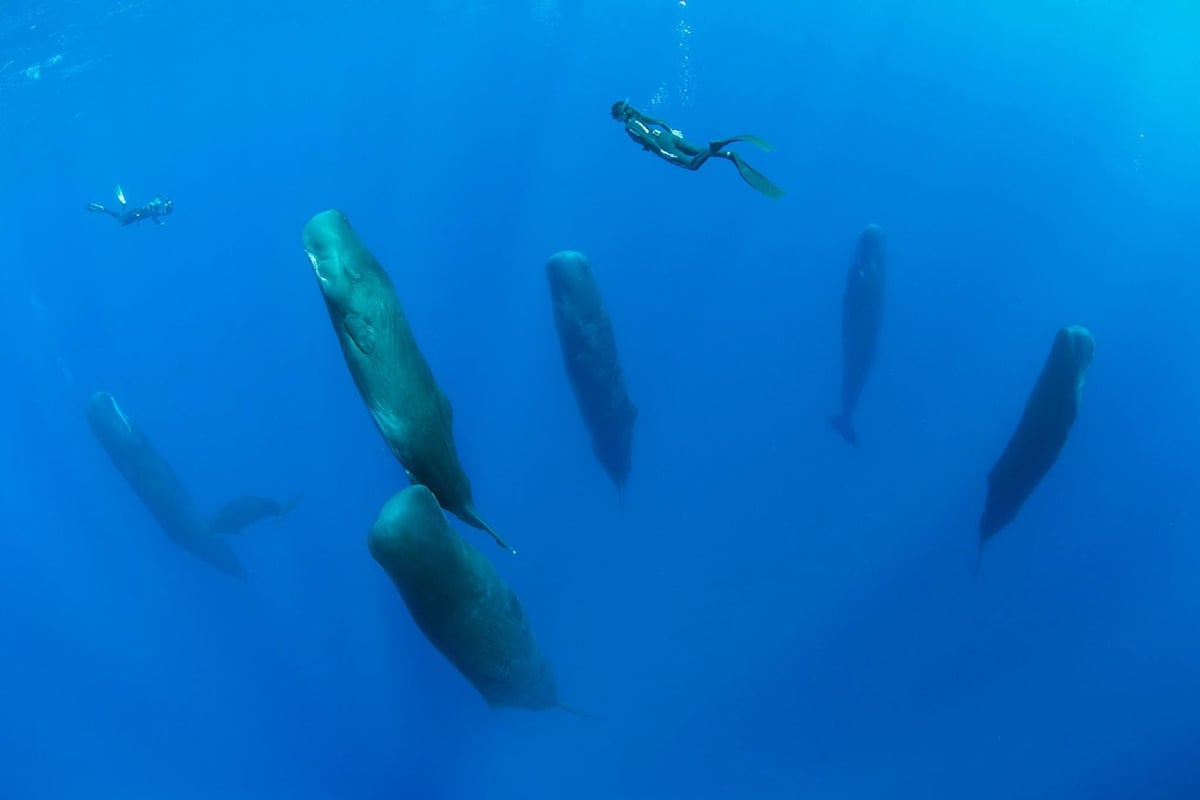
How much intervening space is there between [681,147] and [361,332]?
1912 mm

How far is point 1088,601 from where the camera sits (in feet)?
37.2

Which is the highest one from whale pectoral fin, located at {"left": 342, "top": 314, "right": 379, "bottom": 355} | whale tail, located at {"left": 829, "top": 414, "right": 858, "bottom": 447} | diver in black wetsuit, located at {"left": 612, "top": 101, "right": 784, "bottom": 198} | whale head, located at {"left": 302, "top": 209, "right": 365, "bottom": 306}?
diver in black wetsuit, located at {"left": 612, "top": 101, "right": 784, "bottom": 198}

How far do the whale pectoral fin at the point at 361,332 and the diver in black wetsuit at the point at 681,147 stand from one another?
1.56 metres

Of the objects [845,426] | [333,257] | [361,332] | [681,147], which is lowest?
[845,426]

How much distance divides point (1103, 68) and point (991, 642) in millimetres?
30394

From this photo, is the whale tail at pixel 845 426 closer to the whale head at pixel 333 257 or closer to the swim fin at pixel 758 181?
the swim fin at pixel 758 181

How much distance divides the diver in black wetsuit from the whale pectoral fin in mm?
1561

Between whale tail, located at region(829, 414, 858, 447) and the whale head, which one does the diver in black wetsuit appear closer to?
the whale head

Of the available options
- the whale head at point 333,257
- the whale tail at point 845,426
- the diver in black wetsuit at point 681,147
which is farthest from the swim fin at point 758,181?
the whale tail at point 845,426

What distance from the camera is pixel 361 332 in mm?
2635

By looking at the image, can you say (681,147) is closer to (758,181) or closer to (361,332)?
(758,181)

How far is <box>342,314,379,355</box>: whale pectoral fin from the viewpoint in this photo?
2617 mm

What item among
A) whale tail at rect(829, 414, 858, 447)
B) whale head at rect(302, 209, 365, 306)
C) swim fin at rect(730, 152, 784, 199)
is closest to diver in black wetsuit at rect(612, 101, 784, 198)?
swim fin at rect(730, 152, 784, 199)

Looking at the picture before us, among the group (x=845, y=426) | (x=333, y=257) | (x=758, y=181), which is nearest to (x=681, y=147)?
(x=758, y=181)
